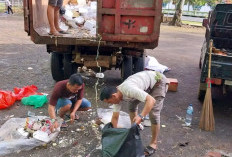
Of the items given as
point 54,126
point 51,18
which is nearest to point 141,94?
point 54,126

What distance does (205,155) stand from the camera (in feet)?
10.8

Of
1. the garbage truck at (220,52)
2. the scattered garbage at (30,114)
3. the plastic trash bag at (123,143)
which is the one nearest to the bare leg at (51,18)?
the scattered garbage at (30,114)

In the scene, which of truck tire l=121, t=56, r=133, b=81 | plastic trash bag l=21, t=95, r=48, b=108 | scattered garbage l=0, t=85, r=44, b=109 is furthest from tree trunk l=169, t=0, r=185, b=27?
plastic trash bag l=21, t=95, r=48, b=108

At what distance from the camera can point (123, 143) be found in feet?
8.79

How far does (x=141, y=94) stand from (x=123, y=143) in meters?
0.56

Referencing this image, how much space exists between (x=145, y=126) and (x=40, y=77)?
3114 mm

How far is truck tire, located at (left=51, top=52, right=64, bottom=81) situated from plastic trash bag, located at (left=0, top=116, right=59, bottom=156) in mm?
2008

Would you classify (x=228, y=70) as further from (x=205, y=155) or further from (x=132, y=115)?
(x=132, y=115)

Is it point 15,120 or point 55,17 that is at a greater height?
point 55,17

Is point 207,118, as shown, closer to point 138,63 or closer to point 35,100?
point 138,63

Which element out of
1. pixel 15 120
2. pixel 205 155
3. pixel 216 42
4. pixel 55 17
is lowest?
pixel 205 155

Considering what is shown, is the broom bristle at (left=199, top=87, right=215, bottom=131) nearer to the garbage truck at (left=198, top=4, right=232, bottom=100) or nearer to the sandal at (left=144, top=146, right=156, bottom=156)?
the garbage truck at (left=198, top=4, right=232, bottom=100)

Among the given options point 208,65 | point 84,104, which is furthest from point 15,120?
point 208,65

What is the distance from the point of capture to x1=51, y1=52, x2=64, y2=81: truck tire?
5.37 meters
